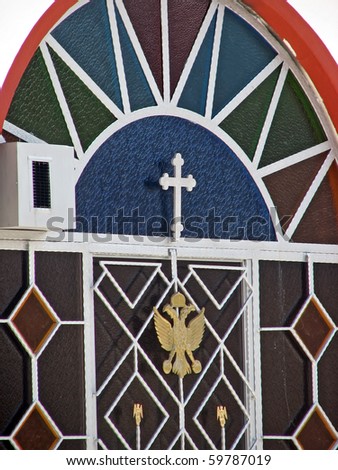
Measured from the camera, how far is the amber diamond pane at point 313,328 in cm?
1005

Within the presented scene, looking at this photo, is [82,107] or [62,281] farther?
[82,107]

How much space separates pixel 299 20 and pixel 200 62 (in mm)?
902

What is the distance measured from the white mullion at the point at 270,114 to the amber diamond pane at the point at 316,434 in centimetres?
195

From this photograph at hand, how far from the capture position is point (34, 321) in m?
8.82

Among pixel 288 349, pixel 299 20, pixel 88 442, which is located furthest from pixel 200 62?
pixel 88 442

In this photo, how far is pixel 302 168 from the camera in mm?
10273

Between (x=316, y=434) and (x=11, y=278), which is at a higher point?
(x=11, y=278)

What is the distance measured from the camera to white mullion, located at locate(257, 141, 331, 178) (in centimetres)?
1007

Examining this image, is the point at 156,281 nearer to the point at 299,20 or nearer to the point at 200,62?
the point at 200,62

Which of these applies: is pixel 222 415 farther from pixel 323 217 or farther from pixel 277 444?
pixel 323 217

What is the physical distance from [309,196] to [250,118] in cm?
77

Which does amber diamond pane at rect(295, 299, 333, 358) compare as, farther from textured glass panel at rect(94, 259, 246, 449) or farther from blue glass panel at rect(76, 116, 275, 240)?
blue glass panel at rect(76, 116, 275, 240)

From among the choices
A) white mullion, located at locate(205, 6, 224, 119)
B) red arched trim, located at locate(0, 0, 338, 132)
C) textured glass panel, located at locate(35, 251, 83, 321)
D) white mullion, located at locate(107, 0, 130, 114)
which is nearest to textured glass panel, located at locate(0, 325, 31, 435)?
textured glass panel, located at locate(35, 251, 83, 321)

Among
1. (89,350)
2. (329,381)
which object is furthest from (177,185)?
(329,381)
